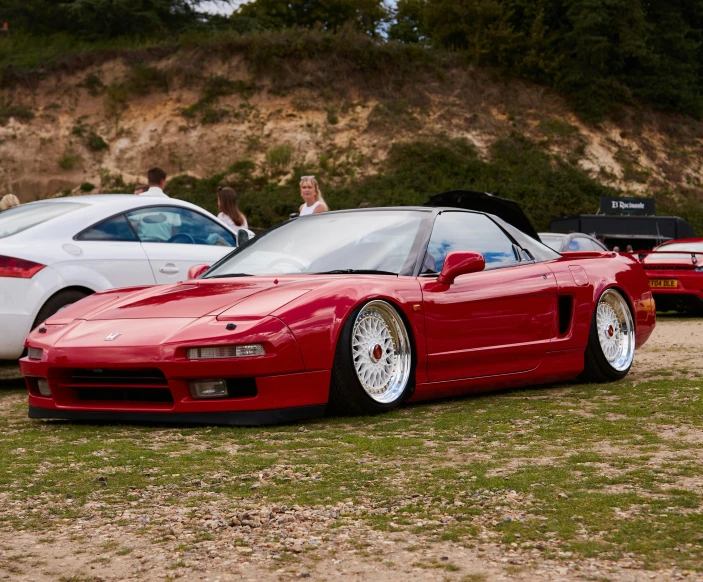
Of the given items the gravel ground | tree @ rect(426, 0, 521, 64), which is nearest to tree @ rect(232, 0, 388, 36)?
tree @ rect(426, 0, 521, 64)

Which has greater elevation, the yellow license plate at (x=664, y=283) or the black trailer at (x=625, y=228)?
the black trailer at (x=625, y=228)

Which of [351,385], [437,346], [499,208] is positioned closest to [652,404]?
[437,346]

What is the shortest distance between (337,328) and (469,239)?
1.68 m

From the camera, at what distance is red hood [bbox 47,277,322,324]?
19.8 ft

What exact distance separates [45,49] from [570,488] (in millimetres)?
46620

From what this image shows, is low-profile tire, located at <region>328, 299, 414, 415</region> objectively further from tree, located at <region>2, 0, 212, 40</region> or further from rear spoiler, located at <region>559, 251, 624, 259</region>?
tree, located at <region>2, 0, 212, 40</region>

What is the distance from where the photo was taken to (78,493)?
4.14 meters

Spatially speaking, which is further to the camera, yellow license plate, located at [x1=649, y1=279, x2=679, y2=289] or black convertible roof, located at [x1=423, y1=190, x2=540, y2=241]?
yellow license plate, located at [x1=649, y1=279, x2=679, y2=289]

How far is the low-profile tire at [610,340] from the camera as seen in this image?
7730mm

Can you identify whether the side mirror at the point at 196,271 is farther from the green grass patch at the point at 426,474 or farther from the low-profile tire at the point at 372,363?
the low-profile tire at the point at 372,363

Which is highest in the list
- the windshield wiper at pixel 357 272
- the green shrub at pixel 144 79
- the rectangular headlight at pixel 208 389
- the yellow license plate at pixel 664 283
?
the green shrub at pixel 144 79

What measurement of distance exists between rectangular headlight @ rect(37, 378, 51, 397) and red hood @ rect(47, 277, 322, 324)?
0.36 meters

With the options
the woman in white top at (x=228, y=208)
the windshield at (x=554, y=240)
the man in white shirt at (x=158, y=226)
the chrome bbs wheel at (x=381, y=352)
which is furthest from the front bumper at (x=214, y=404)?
the windshield at (x=554, y=240)

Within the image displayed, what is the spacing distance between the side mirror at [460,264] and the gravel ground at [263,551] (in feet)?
8.99
